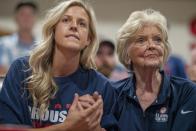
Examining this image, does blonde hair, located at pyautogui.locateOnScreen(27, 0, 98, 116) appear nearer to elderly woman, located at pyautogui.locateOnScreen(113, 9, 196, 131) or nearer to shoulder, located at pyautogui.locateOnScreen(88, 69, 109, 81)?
shoulder, located at pyautogui.locateOnScreen(88, 69, 109, 81)

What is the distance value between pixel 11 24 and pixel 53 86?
188 inches

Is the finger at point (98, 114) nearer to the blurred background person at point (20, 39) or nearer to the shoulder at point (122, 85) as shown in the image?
the shoulder at point (122, 85)

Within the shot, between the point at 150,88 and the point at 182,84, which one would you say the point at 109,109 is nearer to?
the point at 150,88

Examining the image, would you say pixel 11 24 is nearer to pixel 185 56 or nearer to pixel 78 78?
pixel 185 56

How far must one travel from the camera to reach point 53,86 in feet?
8.93

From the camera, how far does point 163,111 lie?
2.74 metres

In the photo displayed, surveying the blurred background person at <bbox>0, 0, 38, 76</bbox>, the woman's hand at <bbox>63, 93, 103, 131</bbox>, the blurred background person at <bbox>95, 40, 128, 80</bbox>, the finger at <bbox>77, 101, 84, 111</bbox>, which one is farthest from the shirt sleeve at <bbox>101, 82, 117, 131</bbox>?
the blurred background person at <bbox>0, 0, 38, 76</bbox>

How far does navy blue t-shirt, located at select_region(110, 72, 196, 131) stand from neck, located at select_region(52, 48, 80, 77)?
0.31 metres

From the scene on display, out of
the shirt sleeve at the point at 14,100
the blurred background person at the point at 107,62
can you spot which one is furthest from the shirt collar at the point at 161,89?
the blurred background person at the point at 107,62

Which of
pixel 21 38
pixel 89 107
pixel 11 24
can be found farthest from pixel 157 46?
pixel 11 24

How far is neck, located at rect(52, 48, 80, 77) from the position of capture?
9.19 feet

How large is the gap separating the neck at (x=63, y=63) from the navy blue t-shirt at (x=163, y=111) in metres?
0.31

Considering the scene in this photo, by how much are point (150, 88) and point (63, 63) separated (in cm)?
49

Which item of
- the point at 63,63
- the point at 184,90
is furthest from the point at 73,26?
the point at 184,90
